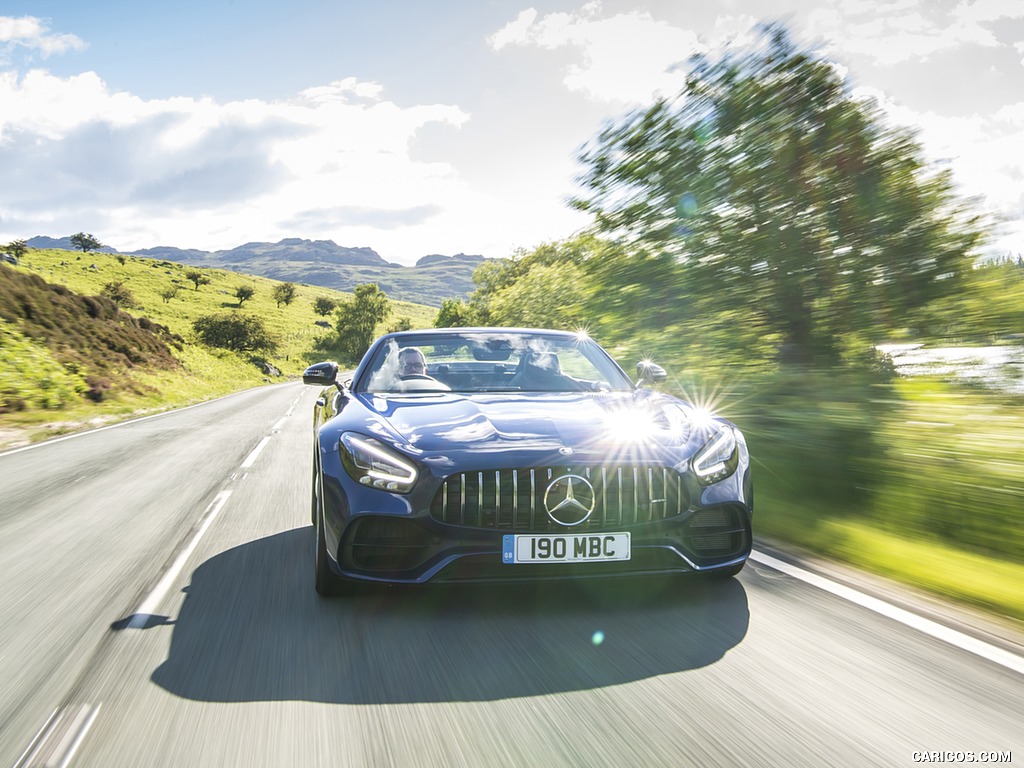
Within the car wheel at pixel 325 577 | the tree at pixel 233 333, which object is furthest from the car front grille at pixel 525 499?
the tree at pixel 233 333

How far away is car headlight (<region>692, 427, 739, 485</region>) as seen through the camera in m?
3.42

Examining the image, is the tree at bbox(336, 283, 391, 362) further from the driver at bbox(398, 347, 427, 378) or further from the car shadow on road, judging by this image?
the car shadow on road

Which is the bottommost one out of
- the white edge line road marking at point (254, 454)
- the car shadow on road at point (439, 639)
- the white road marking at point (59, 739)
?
the white edge line road marking at point (254, 454)

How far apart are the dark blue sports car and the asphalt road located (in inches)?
10.6

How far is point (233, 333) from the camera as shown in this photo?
67.2 m

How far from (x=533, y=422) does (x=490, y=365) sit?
5.48ft

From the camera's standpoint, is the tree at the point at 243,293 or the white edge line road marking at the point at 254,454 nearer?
the white edge line road marking at the point at 254,454

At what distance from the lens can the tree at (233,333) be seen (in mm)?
66500

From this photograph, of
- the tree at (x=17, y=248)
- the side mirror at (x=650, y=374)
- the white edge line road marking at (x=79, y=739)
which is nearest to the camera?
the white edge line road marking at (x=79, y=739)

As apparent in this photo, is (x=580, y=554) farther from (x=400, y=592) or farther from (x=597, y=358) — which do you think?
(x=597, y=358)

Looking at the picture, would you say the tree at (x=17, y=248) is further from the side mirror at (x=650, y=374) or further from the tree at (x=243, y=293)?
the side mirror at (x=650, y=374)

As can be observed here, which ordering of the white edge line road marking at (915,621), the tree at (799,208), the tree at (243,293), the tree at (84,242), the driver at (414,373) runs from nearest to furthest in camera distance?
the white edge line road marking at (915,621) → the driver at (414,373) → the tree at (799,208) → the tree at (243,293) → the tree at (84,242)

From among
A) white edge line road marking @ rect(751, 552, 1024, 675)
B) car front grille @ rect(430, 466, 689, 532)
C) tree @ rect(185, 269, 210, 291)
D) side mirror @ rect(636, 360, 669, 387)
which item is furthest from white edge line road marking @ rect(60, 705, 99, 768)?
tree @ rect(185, 269, 210, 291)

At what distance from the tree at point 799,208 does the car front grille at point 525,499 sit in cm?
467
